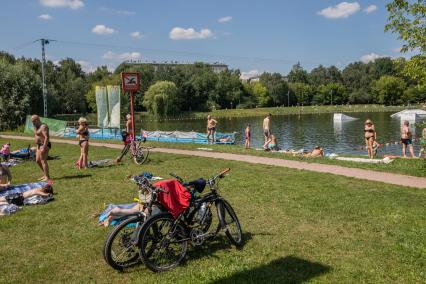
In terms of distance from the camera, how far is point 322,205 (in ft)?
28.9

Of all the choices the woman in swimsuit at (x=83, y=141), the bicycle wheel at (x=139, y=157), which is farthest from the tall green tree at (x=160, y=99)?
the woman in swimsuit at (x=83, y=141)

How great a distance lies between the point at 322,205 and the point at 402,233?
210 cm

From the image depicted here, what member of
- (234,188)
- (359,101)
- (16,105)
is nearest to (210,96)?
(359,101)

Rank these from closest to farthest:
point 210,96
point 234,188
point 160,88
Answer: point 234,188, point 160,88, point 210,96

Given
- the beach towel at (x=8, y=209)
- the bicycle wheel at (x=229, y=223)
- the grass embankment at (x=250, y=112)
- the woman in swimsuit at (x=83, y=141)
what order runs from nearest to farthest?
1. the bicycle wheel at (x=229, y=223)
2. the beach towel at (x=8, y=209)
3. the woman in swimsuit at (x=83, y=141)
4. the grass embankment at (x=250, y=112)

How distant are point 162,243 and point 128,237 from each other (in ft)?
1.53

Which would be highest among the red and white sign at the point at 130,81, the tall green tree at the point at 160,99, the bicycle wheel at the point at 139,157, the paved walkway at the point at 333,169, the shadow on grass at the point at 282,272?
the tall green tree at the point at 160,99

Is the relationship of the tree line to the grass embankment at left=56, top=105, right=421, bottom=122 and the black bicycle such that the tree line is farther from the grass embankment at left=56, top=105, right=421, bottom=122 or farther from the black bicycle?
the black bicycle

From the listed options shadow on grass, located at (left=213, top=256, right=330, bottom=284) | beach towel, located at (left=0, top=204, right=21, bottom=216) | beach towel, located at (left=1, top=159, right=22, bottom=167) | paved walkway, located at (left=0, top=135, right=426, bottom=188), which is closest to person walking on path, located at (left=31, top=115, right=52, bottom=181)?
beach towel, located at (left=0, top=204, right=21, bottom=216)

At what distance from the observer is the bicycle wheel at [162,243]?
17.7 ft

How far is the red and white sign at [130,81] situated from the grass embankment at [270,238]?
3778 mm

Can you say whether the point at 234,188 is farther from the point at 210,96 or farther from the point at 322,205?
the point at 210,96

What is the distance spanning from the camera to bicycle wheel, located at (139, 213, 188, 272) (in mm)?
5406

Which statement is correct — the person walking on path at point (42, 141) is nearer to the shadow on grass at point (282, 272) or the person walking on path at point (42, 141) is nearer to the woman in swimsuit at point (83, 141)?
the woman in swimsuit at point (83, 141)
